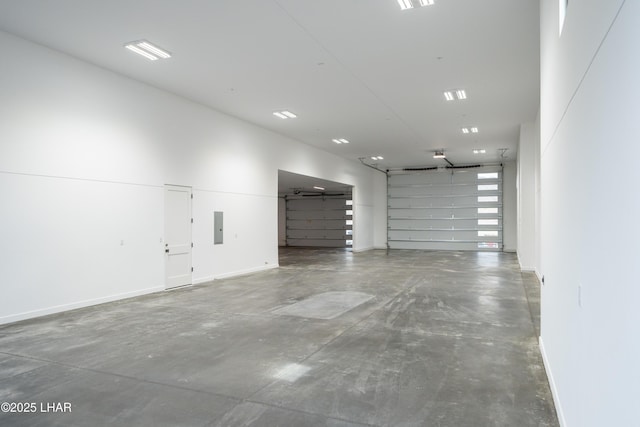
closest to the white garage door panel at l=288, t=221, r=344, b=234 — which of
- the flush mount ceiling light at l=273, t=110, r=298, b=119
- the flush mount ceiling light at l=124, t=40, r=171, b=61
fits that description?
the flush mount ceiling light at l=273, t=110, r=298, b=119

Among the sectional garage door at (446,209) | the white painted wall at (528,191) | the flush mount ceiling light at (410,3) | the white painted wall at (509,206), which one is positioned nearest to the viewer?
the flush mount ceiling light at (410,3)

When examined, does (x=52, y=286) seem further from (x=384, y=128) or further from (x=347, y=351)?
(x=384, y=128)

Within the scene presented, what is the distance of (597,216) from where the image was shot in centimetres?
191

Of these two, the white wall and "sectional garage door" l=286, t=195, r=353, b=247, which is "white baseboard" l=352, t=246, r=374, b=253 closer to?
"sectional garage door" l=286, t=195, r=353, b=247

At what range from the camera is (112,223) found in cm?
737

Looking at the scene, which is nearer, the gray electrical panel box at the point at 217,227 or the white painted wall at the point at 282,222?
the gray electrical panel box at the point at 217,227

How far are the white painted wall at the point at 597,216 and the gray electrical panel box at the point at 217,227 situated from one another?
7986 millimetres

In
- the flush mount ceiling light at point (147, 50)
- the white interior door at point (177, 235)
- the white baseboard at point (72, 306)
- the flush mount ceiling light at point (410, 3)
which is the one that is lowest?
the white baseboard at point (72, 306)

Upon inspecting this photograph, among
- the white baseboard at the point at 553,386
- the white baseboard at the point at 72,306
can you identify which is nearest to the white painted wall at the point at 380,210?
the white baseboard at the point at 72,306

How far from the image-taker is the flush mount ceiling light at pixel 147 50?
20.6 ft

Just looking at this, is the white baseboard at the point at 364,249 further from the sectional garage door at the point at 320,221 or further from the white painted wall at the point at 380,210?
the sectional garage door at the point at 320,221

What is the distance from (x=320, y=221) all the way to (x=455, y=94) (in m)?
15.3

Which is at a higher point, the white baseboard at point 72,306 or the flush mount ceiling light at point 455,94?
the flush mount ceiling light at point 455,94

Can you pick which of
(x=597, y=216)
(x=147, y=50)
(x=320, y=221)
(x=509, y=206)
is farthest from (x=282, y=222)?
(x=597, y=216)
